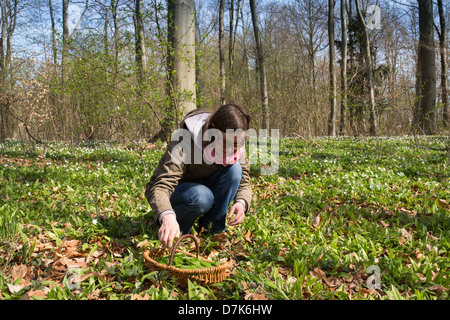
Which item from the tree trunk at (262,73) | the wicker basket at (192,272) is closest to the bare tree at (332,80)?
the tree trunk at (262,73)

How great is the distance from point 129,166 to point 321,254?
13.2ft

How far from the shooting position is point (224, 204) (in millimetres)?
2740

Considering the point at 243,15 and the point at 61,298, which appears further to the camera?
the point at 243,15

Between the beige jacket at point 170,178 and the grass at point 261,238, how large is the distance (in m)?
0.49

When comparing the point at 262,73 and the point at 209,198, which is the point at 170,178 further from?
the point at 262,73

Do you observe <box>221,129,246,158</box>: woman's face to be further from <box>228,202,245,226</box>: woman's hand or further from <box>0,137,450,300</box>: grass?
<box>0,137,450,300</box>: grass

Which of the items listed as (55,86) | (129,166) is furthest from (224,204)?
(55,86)

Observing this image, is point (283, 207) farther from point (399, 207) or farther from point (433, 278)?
point (433, 278)

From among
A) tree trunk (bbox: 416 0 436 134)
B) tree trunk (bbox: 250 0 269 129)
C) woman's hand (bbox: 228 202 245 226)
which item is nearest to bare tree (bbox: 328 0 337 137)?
tree trunk (bbox: 250 0 269 129)

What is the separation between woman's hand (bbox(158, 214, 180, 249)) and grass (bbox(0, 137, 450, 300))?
27 centimetres

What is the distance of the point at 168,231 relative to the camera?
6.56 ft

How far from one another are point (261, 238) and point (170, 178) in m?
1.16

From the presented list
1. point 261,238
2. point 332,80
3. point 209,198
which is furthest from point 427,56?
point 209,198

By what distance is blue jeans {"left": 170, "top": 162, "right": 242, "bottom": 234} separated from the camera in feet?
8.34
